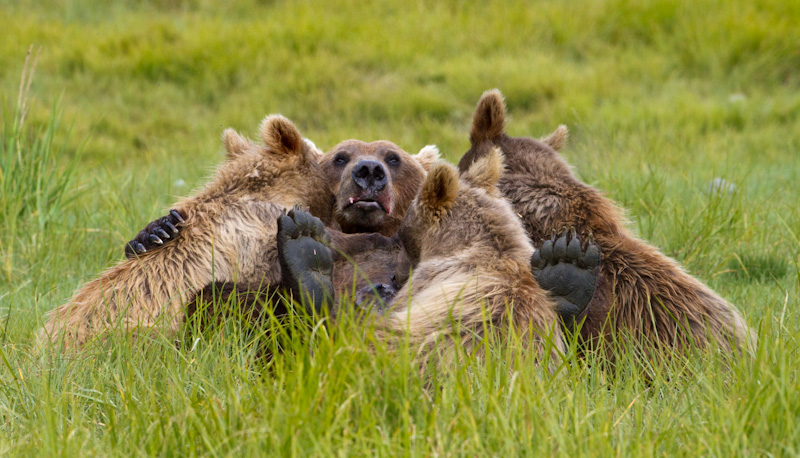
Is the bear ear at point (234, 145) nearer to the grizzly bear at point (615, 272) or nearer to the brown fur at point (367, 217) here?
the brown fur at point (367, 217)

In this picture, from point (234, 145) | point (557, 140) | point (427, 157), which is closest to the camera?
point (234, 145)

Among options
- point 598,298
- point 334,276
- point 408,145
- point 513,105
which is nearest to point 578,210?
point 598,298

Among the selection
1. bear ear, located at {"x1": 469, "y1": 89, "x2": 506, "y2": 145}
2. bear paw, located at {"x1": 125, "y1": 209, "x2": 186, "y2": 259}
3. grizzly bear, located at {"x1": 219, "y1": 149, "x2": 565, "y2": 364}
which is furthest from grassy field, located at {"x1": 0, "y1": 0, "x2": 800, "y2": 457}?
bear ear, located at {"x1": 469, "y1": 89, "x2": 506, "y2": 145}

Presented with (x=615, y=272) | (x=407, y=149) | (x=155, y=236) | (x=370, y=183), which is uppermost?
(x=370, y=183)

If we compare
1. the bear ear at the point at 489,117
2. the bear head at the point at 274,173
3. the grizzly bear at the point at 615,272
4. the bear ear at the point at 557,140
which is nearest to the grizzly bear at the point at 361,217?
the bear head at the point at 274,173

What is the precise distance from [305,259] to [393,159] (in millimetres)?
1507

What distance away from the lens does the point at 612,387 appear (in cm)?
310

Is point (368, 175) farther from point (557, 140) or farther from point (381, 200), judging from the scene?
point (557, 140)

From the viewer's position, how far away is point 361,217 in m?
4.34

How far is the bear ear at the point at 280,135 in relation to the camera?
171 inches

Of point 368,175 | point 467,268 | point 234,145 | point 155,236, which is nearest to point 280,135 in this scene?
point 234,145

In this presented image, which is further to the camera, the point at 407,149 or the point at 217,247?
the point at 407,149

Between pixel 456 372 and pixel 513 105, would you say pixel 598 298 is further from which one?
pixel 513 105

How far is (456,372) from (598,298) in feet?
4.49
